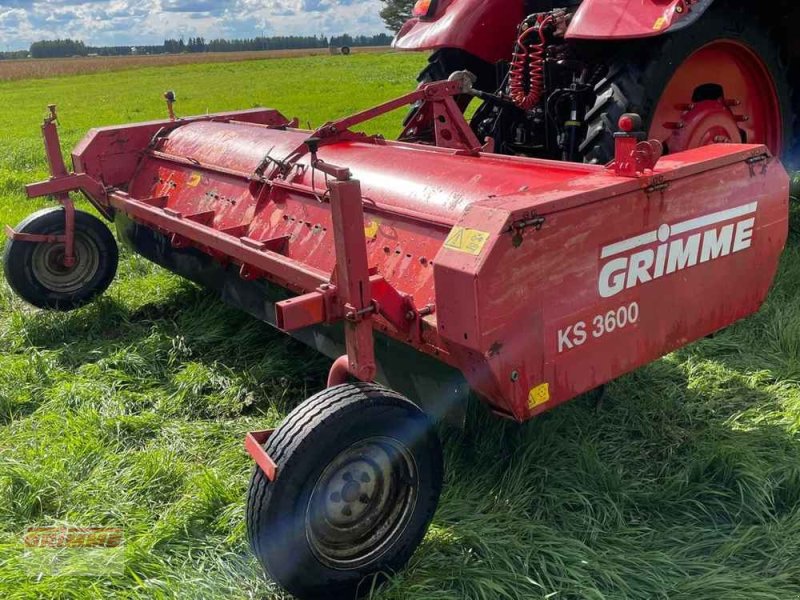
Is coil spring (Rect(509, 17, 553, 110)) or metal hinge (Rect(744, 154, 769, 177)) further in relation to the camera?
coil spring (Rect(509, 17, 553, 110))

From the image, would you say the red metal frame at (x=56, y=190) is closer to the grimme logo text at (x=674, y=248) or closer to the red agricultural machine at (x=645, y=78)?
the red agricultural machine at (x=645, y=78)

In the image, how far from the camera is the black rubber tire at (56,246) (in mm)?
4242

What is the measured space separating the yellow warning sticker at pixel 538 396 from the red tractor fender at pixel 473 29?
119 inches

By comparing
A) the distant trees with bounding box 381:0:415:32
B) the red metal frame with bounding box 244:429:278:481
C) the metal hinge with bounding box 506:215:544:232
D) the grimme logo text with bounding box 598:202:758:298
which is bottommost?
the red metal frame with bounding box 244:429:278:481

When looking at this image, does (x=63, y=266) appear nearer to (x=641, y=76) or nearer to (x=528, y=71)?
(x=528, y=71)

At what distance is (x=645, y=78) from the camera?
3350 mm

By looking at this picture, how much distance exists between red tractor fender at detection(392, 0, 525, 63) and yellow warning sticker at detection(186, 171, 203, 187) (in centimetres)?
163

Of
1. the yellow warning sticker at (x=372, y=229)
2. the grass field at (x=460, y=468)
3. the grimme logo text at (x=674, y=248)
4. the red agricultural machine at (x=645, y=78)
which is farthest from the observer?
the red agricultural machine at (x=645, y=78)

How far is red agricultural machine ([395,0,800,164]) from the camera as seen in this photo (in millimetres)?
3359

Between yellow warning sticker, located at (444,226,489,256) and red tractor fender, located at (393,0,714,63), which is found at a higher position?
red tractor fender, located at (393,0,714,63)

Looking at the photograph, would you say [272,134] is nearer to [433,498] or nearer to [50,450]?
[50,450]

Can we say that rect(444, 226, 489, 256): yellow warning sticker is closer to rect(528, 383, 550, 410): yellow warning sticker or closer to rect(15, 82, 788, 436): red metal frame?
rect(15, 82, 788, 436): red metal frame

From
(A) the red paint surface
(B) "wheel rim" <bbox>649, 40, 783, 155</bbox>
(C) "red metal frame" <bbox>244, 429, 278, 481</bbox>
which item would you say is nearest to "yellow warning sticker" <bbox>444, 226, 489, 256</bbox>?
(C) "red metal frame" <bbox>244, 429, 278, 481</bbox>
